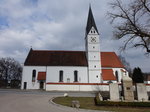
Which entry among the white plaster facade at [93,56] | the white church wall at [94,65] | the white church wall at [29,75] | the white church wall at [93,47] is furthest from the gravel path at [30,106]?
the white church wall at [93,47]

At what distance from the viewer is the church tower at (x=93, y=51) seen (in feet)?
136

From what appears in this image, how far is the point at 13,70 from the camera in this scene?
65375 millimetres

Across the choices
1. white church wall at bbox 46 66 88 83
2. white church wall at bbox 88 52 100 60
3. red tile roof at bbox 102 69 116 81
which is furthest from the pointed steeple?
red tile roof at bbox 102 69 116 81

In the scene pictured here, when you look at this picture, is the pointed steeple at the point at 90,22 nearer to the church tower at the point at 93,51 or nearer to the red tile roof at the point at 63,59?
the church tower at the point at 93,51

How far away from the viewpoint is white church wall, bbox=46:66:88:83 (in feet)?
137

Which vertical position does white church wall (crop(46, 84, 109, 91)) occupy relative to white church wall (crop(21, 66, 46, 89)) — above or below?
below

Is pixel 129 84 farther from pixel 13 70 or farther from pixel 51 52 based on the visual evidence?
pixel 13 70

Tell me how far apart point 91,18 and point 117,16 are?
2290 centimetres

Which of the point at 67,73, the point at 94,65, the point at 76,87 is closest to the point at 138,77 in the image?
the point at 94,65

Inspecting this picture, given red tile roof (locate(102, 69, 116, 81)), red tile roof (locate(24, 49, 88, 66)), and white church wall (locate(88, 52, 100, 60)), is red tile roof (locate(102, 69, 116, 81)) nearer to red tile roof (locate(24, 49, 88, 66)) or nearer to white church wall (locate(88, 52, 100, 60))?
white church wall (locate(88, 52, 100, 60))

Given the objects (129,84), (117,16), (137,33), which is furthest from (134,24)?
(129,84)

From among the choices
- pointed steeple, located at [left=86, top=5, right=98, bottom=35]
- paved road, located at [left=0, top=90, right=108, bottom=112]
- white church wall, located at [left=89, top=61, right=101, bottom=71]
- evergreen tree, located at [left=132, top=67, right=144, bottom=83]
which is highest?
pointed steeple, located at [left=86, top=5, right=98, bottom=35]

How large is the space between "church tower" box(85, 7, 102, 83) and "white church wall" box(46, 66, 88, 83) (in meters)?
1.64

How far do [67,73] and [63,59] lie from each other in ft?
14.5
